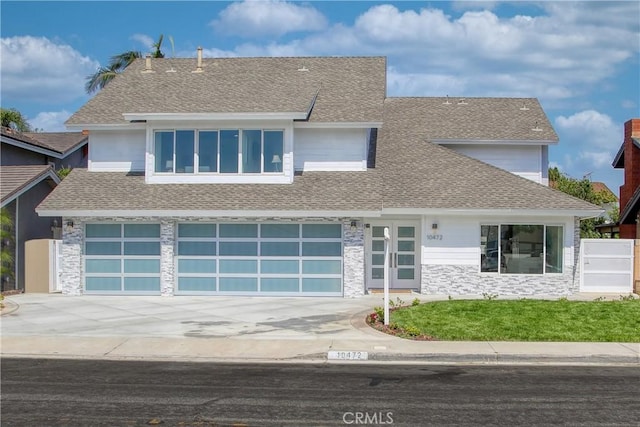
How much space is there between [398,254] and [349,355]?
11.6 meters

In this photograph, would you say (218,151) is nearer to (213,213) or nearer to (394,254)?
(213,213)

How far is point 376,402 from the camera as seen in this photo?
33.6 feet

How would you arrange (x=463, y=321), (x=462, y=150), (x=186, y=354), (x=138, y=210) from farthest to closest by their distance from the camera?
(x=462, y=150)
(x=138, y=210)
(x=463, y=321)
(x=186, y=354)

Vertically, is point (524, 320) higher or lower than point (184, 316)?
higher

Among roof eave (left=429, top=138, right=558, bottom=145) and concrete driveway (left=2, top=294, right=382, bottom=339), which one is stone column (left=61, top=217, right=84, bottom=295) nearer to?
concrete driveway (left=2, top=294, right=382, bottom=339)

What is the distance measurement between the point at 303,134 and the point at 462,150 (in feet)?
23.9

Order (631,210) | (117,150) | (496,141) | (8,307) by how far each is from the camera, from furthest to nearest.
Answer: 1. (631,210)
2. (496,141)
3. (117,150)
4. (8,307)

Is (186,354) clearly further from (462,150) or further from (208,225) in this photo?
(462,150)

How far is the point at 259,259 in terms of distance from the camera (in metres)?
23.6

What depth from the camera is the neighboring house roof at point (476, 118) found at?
92.6ft

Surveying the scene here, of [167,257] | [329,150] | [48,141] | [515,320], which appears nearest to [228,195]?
[167,257]

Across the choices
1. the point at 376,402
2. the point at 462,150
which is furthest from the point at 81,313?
the point at 462,150

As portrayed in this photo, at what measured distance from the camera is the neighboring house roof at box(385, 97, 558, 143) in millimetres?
28219

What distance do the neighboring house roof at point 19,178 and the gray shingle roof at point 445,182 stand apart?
1242cm
